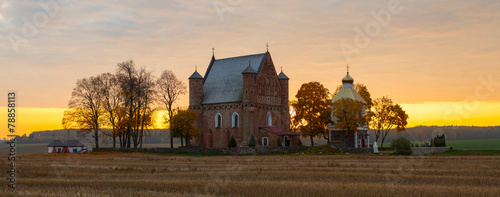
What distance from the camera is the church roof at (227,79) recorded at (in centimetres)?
8938

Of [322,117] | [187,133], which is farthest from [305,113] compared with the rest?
[187,133]

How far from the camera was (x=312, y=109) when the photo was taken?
8294 cm

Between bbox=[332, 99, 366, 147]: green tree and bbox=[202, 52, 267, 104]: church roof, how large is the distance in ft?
59.8

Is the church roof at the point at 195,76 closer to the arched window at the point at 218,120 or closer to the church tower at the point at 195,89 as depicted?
the church tower at the point at 195,89

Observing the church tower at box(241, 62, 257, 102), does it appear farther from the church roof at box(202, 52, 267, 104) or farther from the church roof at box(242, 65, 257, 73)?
the church roof at box(202, 52, 267, 104)

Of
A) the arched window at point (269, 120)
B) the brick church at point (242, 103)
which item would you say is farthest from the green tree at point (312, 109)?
the arched window at point (269, 120)

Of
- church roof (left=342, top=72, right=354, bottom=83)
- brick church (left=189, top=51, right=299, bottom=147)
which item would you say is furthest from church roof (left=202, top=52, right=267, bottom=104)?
church roof (left=342, top=72, right=354, bottom=83)

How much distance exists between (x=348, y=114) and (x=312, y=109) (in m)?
7.86

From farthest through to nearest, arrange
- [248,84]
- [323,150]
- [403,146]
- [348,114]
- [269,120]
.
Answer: [269,120]
[248,84]
[348,114]
[323,150]
[403,146]

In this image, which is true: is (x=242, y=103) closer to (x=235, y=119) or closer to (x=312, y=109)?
(x=235, y=119)

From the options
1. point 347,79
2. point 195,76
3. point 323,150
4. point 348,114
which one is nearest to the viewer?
point 323,150

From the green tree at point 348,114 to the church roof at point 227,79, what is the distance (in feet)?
59.8

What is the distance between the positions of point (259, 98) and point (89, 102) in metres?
28.5

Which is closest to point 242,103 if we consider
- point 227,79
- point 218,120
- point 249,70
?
point 249,70
